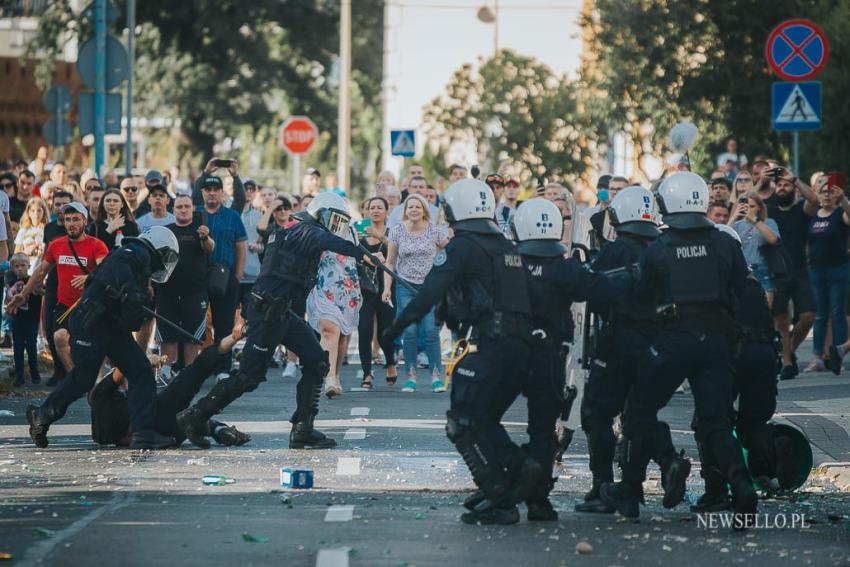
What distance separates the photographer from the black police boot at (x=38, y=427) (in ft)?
42.5

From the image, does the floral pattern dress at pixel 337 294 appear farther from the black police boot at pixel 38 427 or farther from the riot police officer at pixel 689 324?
the riot police officer at pixel 689 324

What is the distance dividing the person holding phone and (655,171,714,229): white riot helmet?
7095 millimetres

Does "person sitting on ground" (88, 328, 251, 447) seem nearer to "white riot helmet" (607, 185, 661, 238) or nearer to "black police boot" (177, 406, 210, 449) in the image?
"black police boot" (177, 406, 210, 449)

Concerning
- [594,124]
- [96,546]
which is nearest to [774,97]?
[96,546]

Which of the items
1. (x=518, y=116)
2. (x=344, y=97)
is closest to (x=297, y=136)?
(x=518, y=116)

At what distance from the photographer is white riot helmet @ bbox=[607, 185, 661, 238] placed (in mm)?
10633

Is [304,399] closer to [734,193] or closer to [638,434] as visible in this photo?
[638,434]

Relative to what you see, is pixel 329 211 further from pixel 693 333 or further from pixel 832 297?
pixel 832 297

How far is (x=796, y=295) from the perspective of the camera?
1842 centimetres

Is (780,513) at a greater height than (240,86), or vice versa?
(240,86)

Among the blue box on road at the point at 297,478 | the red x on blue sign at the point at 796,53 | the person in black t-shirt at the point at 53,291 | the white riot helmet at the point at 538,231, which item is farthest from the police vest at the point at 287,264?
the red x on blue sign at the point at 796,53

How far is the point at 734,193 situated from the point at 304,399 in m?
7.07

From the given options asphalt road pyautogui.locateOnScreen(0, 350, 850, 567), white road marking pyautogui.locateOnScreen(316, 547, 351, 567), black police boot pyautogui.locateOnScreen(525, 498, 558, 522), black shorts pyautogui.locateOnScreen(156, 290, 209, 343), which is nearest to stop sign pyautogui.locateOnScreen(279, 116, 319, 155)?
black shorts pyautogui.locateOnScreen(156, 290, 209, 343)

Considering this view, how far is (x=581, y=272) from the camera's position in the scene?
1005cm
